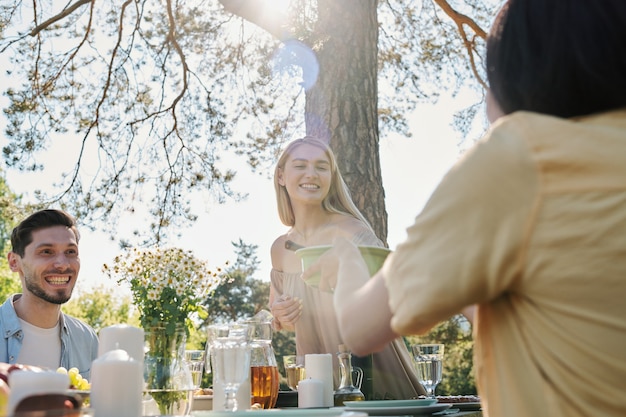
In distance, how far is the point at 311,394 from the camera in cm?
194

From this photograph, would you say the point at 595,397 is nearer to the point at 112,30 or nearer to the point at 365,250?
the point at 365,250

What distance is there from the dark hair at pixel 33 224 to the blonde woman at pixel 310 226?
1193 millimetres

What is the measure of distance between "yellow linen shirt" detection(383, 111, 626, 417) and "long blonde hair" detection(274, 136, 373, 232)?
2242 millimetres

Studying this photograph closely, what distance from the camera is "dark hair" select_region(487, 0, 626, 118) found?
3.14 ft

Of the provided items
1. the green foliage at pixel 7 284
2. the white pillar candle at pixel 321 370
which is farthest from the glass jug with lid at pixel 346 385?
the green foliage at pixel 7 284

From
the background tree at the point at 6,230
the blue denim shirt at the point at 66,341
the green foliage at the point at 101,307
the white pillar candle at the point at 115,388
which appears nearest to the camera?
the white pillar candle at the point at 115,388

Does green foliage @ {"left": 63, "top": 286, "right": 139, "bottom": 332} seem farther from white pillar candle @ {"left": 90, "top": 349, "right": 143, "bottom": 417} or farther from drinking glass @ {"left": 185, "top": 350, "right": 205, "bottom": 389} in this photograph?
white pillar candle @ {"left": 90, "top": 349, "right": 143, "bottom": 417}

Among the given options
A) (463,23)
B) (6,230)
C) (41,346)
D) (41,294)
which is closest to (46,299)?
(41,294)

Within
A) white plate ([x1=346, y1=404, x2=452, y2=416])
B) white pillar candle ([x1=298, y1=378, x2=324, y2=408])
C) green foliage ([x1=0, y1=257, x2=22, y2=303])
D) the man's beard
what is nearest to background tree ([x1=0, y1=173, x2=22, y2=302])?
green foliage ([x1=0, y1=257, x2=22, y2=303])

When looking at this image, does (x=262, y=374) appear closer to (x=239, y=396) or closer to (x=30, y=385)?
(x=239, y=396)

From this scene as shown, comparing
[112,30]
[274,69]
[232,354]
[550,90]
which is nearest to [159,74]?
[112,30]

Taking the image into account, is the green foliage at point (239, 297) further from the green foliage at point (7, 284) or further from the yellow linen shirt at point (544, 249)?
the yellow linen shirt at point (544, 249)

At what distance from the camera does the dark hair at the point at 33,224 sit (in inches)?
144

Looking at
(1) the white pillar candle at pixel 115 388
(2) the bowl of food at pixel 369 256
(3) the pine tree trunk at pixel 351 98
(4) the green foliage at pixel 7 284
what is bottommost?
(1) the white pillar candle at pixel 115 388
